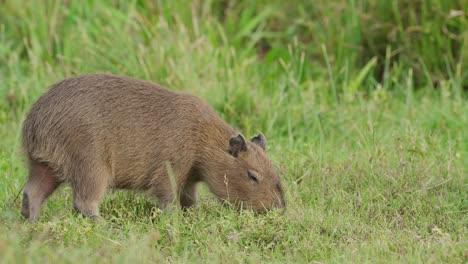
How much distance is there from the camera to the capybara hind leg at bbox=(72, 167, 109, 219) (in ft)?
16.9

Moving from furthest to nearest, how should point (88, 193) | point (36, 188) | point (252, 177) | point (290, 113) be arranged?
1. point (290, 113)
2. point (252, 177)
3. point (36, 188)
4. point (88, 193)

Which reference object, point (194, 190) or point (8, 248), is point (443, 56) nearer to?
point (194, 190)

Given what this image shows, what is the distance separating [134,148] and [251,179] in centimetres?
74

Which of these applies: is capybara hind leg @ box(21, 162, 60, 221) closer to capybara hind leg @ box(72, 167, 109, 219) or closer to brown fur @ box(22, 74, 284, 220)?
brown fur @ box(22, 74, 284, 220)

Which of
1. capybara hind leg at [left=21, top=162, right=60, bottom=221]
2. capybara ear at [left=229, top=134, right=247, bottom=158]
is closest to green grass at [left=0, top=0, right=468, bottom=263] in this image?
capybara hind leg at [left=21, top=162, right=60, bottom=221]

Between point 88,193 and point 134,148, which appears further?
point 134,148

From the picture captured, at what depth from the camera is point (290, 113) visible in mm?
7176

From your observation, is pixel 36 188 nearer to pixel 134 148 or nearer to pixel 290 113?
pixel 134 148

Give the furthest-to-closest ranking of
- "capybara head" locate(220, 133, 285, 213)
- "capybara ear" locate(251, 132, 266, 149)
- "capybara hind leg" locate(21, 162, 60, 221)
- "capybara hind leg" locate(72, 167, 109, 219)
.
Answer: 1. "capybara ear" locate(251, 132, 266, 149)
2. "capybara head" locate(220, 133, 285, 213)
3. "capybara hind leg" locate(21, 162, 60, 221)
4. "capybara hind leg" locate(72, 167, 109, 219)

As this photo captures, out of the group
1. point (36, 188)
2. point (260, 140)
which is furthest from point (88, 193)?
point (260, 140)

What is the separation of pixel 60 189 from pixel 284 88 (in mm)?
2725

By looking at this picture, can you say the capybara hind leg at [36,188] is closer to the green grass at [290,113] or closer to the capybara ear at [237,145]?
the green grass at [290,113]

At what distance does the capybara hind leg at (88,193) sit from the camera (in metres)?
5.15

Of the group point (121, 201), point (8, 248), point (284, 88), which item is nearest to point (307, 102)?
point (284, 88)
